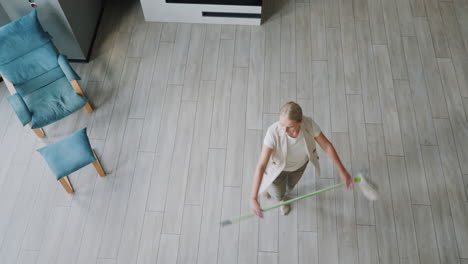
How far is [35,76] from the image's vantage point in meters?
3.55

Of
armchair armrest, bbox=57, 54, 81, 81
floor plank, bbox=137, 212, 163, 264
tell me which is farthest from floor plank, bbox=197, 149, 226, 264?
armchair armrest, bbox=57, 54, 81, 81

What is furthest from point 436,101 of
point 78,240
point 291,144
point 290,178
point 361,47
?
point 78,240

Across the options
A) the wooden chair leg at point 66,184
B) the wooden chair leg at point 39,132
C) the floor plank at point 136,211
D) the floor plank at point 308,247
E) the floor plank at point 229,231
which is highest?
the wooden chair leg at point 39,132

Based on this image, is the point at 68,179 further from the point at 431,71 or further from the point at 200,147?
the point at 431,71

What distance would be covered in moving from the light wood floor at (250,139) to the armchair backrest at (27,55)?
0.43 meters

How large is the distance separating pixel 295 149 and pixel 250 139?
3.75ft

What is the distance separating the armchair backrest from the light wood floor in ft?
1.41

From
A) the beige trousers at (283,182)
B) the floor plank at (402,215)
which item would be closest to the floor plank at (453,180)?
the floor plank at (402,215)

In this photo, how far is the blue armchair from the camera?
3.29m

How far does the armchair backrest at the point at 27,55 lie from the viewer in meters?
3.29

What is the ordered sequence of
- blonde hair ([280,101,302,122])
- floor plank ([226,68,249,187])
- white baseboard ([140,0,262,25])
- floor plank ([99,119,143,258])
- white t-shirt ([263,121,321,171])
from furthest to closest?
1. white baseboard ([140,0,262,25])
2. floor plank ([226,68,249,187])
3. floor plank ([99,119,143,258])
4. white t-shirt ([263,121,321,171])
5. blonde hair ([280,101,302,122])

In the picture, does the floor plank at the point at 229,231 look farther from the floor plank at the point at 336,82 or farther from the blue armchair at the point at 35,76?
the blue armchair at the point at 35,76

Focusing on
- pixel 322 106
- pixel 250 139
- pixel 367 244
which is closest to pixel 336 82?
pixel 322 106

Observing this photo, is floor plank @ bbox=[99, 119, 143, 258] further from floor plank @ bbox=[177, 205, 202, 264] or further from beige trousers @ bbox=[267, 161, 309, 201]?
beige trousers @ bbox=[267, 161, 309, 201]
